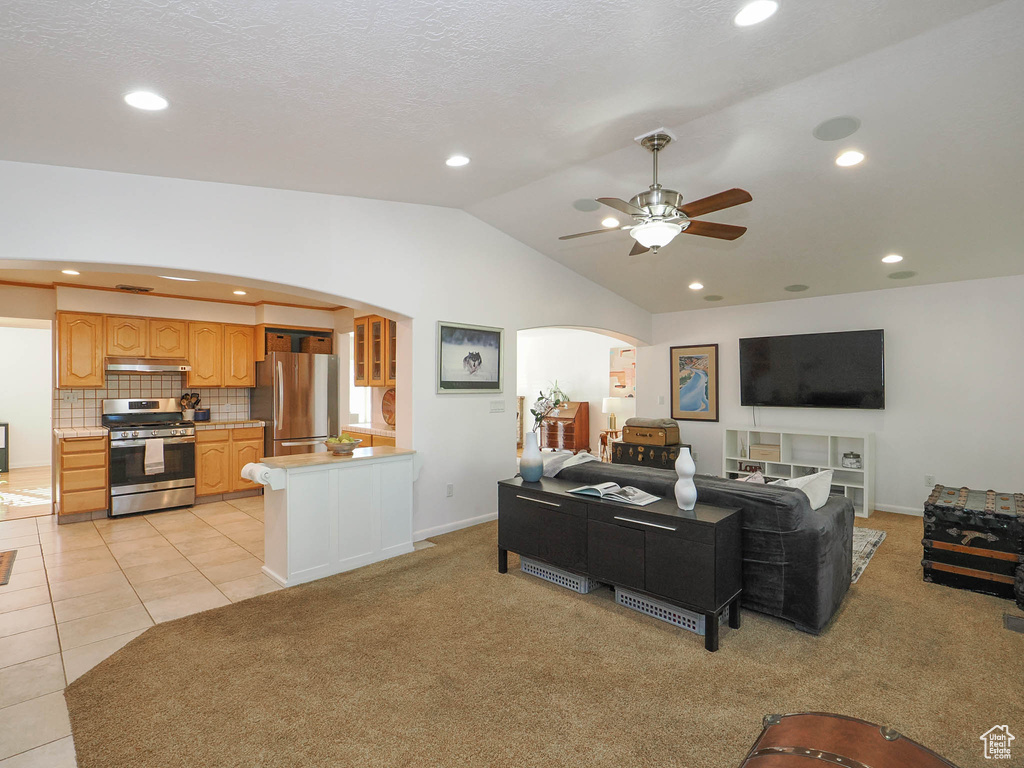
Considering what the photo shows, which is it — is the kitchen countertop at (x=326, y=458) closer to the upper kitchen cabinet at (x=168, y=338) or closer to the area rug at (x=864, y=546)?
the upper kitchen cabinet at (x=168, y=338)

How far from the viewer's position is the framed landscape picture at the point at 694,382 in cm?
682

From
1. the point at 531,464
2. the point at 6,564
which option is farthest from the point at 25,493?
the point at 531,464

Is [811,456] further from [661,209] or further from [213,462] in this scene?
[213,462]

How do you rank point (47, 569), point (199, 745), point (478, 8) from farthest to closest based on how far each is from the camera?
1. point (47, 569)
2. point (199, 745)
3. point (478, 8)

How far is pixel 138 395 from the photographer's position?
5953mm

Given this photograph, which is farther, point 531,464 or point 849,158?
point 531,464

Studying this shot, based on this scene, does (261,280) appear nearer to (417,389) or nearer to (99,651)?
(417,389)

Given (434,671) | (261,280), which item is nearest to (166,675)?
(434,671)

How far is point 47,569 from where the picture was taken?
153 inches

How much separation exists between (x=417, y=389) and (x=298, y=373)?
106 inches

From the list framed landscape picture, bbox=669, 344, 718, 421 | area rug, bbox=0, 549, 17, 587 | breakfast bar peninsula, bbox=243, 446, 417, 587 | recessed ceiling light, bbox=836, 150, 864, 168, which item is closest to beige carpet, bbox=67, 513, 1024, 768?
breakfast bar peninsula, bbox=243, 446, 417, 587

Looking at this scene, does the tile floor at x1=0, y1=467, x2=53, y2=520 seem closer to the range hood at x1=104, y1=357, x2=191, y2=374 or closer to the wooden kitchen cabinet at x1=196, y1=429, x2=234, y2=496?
the wooden kitchen cabinet at x1=196, y1=429, x2=234, y2=496

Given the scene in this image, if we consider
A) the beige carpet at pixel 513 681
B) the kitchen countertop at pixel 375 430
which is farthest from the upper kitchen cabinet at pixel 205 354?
the beige carpet at pixel 513 681

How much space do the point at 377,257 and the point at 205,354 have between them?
11.1 ft
